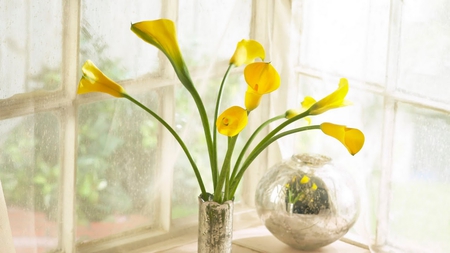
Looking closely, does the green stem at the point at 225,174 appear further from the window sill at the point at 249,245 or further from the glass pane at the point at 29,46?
the glass pane at the point at 29,46

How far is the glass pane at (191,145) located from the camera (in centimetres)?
203

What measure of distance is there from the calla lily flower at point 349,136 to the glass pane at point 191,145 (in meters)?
0.48

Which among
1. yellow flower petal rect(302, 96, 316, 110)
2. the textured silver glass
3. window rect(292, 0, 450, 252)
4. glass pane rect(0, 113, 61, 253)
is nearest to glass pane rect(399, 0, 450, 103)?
window rect(292, 0, 450, 252)

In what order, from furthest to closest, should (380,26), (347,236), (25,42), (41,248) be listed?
1. (347,236)
2. (380,26)
3. (41,248)
4. (25,42)

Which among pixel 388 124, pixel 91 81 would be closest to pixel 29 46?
pixel 91 81

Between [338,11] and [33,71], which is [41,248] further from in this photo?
→ [338,11]

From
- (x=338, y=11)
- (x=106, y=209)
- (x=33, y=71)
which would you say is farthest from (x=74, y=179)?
(x=338, y=11)

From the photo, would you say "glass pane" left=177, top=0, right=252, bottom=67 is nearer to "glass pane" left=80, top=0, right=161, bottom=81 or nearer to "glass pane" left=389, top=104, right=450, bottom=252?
"glass pane" left=80, top=0, right=161, bottom=81

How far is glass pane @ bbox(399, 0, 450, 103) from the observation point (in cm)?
180

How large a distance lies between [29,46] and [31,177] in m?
0.30

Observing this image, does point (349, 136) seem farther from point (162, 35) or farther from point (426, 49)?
point (162, 35)

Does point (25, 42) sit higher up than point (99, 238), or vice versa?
point (25, 42)

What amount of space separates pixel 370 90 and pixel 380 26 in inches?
6.6

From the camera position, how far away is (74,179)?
1.82 m
